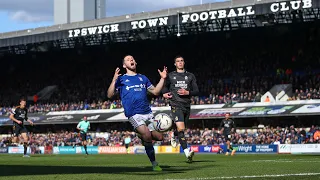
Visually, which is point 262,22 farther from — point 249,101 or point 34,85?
point 34,85

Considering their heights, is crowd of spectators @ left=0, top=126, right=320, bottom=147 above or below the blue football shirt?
below

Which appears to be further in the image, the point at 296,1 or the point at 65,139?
the point at 65,139

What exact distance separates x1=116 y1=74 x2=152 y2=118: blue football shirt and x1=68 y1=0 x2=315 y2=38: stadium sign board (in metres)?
33.0

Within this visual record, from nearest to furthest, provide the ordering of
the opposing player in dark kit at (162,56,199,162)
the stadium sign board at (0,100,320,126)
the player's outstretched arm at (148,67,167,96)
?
the player's outstretched arm at (148,67,167,96) → the opposing player in dark kit at (162,56,199,162) → the stadium sign board at (0,100,320,126)

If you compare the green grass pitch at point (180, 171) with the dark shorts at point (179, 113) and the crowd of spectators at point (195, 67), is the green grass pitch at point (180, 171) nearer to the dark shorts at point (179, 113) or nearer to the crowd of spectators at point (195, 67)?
the dark shorts at point (179, 113)

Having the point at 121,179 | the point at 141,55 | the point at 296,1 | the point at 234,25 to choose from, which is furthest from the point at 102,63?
the point at 121,179

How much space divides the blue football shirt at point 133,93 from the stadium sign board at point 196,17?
3296cm

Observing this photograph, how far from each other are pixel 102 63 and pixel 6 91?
46.5 ft

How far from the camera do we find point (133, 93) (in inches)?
464

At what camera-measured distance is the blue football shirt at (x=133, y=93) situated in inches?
462

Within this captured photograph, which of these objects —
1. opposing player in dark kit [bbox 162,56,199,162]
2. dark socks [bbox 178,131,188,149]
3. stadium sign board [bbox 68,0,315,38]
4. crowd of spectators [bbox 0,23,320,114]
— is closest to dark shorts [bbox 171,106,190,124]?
opposing player in dark kit [bbox 162,56,199,162]

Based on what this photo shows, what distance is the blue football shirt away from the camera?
38.5ft

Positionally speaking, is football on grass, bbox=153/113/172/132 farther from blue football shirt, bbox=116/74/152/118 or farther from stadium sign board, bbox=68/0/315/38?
stadium sign board, bbox=68/0/315/38

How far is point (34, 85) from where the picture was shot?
6894 cm
